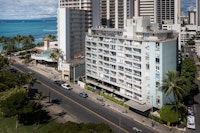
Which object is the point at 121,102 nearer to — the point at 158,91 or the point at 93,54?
the point at 158,91

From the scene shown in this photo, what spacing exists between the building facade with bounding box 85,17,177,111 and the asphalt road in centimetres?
767

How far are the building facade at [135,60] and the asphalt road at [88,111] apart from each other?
7.67 m

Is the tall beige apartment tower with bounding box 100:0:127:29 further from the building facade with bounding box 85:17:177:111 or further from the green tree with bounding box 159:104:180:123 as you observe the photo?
the green tree with bounding box 159:104:180:123

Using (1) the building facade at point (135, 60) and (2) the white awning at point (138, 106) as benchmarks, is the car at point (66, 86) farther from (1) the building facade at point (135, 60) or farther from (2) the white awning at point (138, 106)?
(2) the white awning at point (138, 106)

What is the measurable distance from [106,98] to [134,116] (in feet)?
56.2

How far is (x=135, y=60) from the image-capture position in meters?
79.5

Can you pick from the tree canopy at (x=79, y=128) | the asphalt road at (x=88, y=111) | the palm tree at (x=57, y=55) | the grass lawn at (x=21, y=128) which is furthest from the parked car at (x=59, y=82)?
the tree canopy at (x=79, y=128)

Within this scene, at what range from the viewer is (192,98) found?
8844 cm

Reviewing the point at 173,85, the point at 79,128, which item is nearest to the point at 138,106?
the point at 173,85

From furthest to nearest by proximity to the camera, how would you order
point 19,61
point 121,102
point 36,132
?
point 19,61
point 121,102
point 36,132

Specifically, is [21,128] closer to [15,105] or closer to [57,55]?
[15,105]

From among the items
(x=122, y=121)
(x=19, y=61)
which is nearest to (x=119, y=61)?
(x=122, y=121)

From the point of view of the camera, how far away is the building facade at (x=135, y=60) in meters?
73.2

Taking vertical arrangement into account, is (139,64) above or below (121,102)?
above
